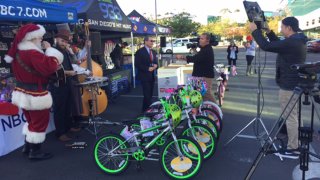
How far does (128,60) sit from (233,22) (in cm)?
6101

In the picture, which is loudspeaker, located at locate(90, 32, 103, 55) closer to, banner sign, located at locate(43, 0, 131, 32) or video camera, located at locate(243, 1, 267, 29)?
banner sign, located at locate(43, 0, 131, 32)

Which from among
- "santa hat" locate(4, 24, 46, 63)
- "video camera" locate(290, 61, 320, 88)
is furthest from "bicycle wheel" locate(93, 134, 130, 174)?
"video camera" locate(290, 61, 320, 88)

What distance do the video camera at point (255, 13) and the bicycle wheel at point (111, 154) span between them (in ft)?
7.42

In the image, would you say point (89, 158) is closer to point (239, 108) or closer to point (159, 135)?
point (159, 135)

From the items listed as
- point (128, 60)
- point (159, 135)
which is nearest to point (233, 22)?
point (128, 60)

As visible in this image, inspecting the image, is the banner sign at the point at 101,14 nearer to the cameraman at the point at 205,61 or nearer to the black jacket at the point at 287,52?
the cameraman at the point at 205,61

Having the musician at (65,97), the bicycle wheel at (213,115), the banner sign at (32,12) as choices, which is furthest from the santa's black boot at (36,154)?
the bicycle wheel at (213,115)

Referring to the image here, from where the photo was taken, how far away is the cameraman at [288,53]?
4.20 meters

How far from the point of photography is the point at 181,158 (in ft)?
12.6

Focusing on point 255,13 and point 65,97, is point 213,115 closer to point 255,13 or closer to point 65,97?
point 255,13

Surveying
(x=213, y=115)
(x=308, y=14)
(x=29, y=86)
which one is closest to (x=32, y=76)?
(x=29, y=86)

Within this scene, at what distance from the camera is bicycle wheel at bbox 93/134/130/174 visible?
4.02 metres

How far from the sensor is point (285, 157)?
4.65 meters

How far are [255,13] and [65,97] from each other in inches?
134
